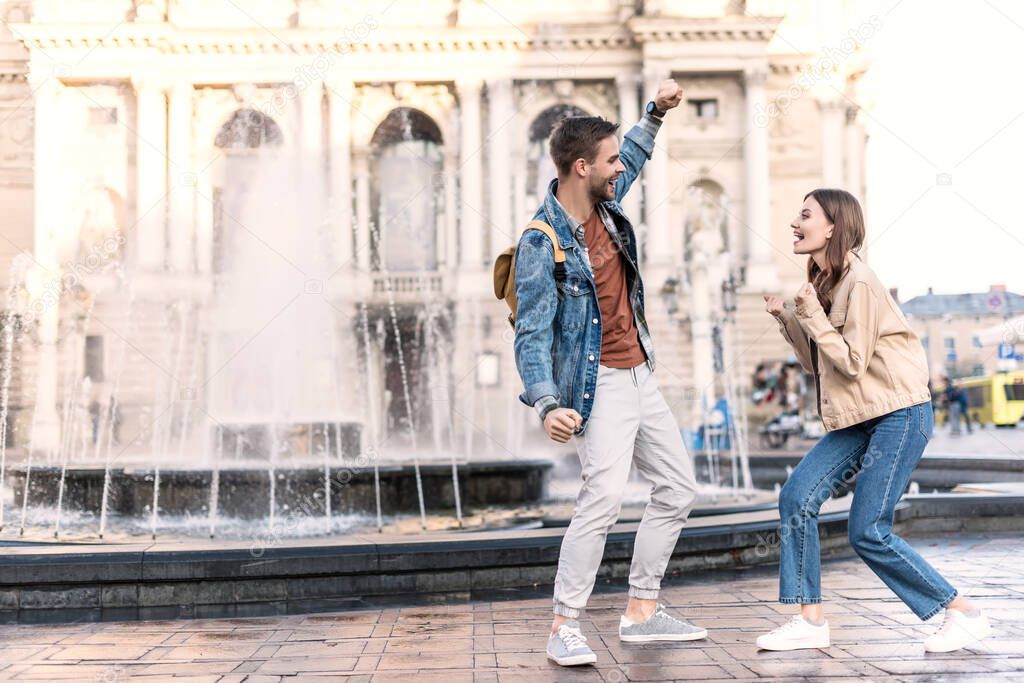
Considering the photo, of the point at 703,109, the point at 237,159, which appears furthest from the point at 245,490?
the point at 703,109

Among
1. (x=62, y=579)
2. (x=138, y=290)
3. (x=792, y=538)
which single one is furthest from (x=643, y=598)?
(x=138, y=290)

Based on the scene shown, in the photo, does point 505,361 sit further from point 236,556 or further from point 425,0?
point 236,556

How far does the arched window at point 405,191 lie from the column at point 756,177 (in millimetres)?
9758

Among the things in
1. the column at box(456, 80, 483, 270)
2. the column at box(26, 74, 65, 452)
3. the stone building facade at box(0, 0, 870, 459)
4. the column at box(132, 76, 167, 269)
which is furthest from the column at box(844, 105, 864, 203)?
the column at box(26, 74, 65, 452)

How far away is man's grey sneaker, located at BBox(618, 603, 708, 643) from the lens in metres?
4.00

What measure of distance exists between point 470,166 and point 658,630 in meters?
34.7

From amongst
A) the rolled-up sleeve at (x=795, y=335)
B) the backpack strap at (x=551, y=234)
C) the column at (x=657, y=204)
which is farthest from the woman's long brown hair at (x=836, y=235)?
the column at (x=657, y=204)

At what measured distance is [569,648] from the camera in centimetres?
364

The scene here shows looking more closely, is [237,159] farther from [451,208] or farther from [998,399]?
[998,399]

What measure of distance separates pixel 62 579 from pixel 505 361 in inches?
1168

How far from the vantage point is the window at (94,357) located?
35.3 m

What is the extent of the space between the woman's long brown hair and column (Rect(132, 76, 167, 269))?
34434 mm

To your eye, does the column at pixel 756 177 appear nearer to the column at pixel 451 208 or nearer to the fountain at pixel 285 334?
the fountain at pixel 285 334

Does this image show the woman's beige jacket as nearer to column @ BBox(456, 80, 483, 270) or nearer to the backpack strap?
the backpack strap
